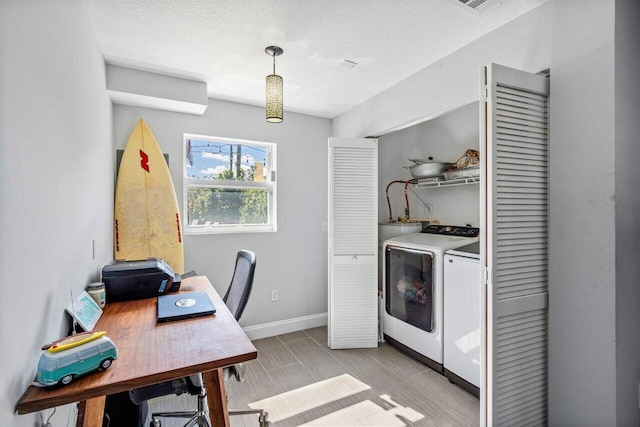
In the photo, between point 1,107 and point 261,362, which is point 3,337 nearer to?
point 1,107

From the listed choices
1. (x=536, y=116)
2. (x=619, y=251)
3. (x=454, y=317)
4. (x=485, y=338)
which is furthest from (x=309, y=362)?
(x=536, y=116)

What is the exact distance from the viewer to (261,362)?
9.16 ft

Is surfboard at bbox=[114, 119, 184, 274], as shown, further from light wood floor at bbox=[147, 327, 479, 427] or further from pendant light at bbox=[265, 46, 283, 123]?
pendant light at bbox=[265, 46, 283, 123]

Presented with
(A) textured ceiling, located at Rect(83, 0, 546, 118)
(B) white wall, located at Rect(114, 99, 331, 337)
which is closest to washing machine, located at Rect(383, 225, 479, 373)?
(B) white wall, located at Rect(114, 99, 331, 337)

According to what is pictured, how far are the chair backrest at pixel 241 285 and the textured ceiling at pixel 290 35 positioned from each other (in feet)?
4.47

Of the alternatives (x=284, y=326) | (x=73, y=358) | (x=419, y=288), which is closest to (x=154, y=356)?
(x=73, y=358)

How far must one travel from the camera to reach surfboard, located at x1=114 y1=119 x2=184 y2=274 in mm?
2471

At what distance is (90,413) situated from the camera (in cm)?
113

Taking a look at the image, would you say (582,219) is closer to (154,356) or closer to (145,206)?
(154,356)

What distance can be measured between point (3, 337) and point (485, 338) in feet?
6.01

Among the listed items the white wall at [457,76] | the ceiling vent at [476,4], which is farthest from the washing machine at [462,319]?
the ceiling vent at [476,4]

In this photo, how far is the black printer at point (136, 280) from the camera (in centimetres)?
178

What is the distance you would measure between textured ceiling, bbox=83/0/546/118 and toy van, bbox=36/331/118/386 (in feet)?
5.42

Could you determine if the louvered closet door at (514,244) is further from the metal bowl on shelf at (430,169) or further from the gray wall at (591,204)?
the metal bowl on shelf at (430,169)
